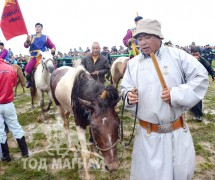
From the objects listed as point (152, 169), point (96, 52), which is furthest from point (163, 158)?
point (96, 52)

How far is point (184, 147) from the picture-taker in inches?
90.8

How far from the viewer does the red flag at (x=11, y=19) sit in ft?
20.0

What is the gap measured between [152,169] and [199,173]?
1.98 m

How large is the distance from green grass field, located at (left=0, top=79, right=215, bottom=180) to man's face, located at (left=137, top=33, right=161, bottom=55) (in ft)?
4.70

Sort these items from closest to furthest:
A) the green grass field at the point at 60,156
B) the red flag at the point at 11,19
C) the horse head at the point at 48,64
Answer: the green grass field at the point at 60,156 → the red flag at the point at 11,19 → the horse head at the point at 48,64

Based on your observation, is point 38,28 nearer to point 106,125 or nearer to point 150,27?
point 106,125

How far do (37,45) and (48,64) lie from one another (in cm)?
115

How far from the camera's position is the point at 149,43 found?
7.77 ft

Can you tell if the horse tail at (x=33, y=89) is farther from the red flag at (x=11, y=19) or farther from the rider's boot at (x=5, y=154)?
the rider's boot at (x=5, y=154)

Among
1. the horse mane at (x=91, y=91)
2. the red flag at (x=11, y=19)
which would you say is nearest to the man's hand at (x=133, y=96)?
the horse mane at (x=91, y=91)

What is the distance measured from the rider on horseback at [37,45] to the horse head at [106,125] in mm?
5100

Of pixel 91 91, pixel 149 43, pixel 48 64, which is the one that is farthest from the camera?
pixel 48 64

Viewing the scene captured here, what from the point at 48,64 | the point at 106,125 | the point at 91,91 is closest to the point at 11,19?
the point at 48,64

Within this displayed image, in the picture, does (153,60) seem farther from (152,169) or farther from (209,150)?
(209,150)
